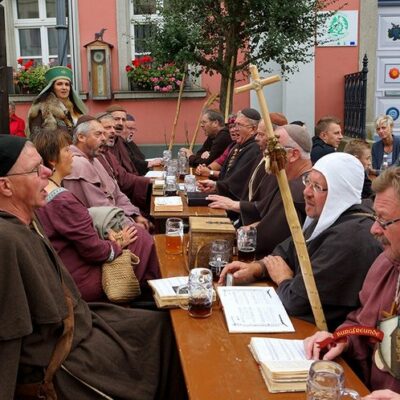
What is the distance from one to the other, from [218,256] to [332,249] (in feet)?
2.25

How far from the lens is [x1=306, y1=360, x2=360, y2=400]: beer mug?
178 cm

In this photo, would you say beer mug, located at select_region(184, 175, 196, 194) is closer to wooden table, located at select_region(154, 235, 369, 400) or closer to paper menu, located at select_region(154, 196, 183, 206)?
paper menu, located at select_region(154, 196, 183, 206)

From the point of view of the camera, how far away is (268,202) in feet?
13.2

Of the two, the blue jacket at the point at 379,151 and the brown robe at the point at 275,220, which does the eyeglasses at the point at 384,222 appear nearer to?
the brown robe at the point at 275,220

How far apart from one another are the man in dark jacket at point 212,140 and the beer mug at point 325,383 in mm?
5967

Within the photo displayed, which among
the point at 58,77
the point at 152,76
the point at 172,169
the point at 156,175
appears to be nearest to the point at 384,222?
the point at 172,169

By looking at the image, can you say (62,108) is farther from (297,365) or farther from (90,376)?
(297,365)

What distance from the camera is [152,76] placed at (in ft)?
35.6

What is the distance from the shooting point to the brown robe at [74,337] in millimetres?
2256

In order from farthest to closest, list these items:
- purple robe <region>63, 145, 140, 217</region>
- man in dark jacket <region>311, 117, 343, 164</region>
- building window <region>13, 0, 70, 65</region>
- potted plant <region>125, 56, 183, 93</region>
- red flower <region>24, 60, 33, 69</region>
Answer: building window <region>13, 0, 70, 65</region>
red flower <region>24, 60, 33, 69</region>
potted plant <region>125, 56, 183, 93</region>
man in dark jacket <region>311, 117, 343, 164</region>
purple robe <region>63, 145, 140, 217</region>

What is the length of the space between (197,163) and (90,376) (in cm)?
568

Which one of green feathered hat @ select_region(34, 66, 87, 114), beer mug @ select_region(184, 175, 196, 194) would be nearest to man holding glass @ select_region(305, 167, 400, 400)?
beer mug @ select_region(184, 175, 196, 194)

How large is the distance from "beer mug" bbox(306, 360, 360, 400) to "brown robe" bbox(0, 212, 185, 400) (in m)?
1.04

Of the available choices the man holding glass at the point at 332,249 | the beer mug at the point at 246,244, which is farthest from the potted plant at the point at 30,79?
the man holding glass at the point at 332,249
